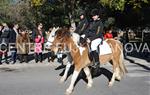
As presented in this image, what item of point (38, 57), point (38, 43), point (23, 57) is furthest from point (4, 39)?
point (38, 57)

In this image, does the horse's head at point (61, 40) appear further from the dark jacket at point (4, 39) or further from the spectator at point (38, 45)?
the spectator at point (38, 45)

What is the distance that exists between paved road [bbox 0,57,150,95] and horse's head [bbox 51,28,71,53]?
1227 millimetres

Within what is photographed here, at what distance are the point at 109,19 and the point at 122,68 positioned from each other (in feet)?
77.8

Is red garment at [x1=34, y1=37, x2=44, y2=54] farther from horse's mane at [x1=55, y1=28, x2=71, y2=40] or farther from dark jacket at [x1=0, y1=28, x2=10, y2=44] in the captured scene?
horse's mane at [x1=55, y1=28, x2=71, y2=40]

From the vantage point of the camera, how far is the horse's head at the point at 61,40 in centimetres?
1230

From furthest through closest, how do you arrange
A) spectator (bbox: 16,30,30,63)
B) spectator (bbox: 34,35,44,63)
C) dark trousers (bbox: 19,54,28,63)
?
dark trousers (bbox: 19,54,28,63) < spectator (bbox: 34,35,44,63) < spectator (bbox: 16,30,30,63)

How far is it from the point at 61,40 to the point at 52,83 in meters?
2.04

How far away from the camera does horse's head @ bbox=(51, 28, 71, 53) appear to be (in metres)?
12.3

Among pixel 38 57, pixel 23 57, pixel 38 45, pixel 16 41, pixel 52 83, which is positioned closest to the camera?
pixel 52 83

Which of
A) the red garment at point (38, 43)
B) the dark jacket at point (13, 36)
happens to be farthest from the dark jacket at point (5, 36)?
the red garment at point (38, 43)

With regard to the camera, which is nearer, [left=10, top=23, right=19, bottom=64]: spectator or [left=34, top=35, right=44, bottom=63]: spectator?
[left=10, top=23, right=19, bottom=64]: spectator

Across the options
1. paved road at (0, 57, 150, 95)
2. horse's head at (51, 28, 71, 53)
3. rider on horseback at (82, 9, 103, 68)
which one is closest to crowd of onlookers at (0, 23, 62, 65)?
paved road at (0, 57, 150, 95)

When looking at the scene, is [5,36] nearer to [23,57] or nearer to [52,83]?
[23,57]

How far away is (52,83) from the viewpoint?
1383 centimetres
